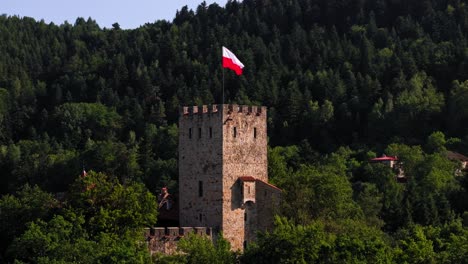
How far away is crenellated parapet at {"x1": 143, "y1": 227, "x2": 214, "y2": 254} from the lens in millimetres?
70250

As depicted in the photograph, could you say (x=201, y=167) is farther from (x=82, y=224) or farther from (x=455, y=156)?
(x=455, y=156)

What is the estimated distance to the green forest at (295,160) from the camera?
65312 millimetres

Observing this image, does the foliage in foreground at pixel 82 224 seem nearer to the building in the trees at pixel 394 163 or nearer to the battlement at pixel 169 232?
the battlement at pixel 169 232

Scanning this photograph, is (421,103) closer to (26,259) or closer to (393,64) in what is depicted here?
(393,64)

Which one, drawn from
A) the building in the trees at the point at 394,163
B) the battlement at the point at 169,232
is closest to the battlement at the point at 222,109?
the battlement at the point at 169,232

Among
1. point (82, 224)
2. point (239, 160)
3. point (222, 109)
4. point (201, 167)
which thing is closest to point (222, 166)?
point (239, 160)

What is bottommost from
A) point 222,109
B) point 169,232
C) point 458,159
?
point 169,232

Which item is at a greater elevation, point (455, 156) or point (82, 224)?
point (455, 156)

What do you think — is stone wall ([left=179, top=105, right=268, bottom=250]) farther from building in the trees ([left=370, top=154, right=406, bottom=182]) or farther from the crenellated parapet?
building in the trees ([left=370, top=154, right=406, bottom=182])

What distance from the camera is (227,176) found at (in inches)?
2916

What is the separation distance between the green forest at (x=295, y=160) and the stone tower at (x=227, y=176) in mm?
2192

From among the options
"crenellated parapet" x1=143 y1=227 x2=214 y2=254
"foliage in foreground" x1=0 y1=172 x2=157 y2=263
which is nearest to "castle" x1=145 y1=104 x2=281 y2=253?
"crenellated parapet" x1=143 y1=227 x2=214 y2=254

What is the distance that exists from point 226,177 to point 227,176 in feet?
0.50

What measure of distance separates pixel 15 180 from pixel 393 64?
63.4 meters
